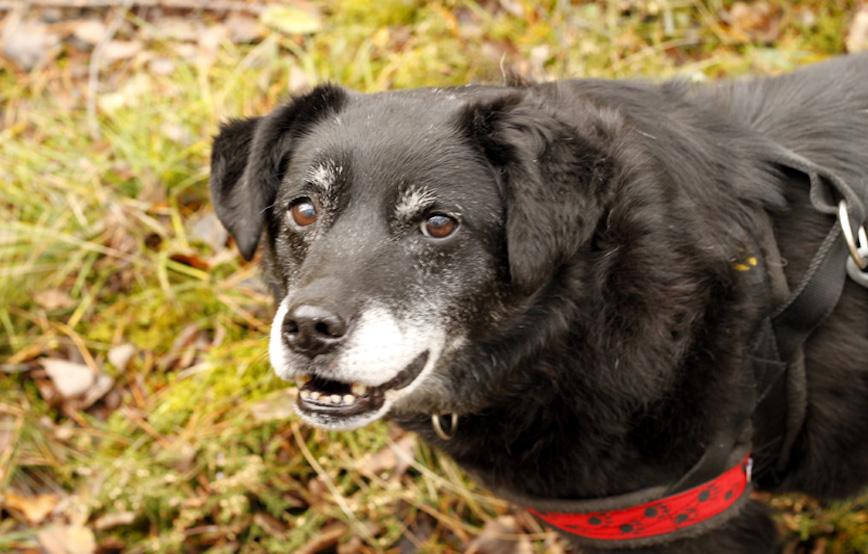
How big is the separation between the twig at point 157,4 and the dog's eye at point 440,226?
379 centimetres

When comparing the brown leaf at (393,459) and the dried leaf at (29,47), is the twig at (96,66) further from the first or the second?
the brown leaf at (393,459)

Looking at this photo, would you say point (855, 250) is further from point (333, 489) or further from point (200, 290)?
point (200, 290)

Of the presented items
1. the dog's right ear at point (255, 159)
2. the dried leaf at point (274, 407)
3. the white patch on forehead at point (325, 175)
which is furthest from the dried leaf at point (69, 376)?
the white patch on forehead at point (325, 175)

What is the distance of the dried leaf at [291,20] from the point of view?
5.09 metres

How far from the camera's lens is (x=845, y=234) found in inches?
82.7

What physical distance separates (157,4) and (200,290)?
2732mm

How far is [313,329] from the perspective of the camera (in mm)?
2010

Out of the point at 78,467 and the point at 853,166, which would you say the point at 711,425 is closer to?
the point at 853,166

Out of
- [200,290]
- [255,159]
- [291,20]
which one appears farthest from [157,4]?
[255,159]

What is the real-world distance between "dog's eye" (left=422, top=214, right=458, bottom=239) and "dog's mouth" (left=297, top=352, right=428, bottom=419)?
14.2 inches

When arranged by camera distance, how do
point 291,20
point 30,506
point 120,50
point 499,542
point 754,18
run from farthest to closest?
point 120,50 < point 291,20 < point 754,18 < point 30,506 < point 499,542

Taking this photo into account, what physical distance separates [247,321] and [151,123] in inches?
63.0

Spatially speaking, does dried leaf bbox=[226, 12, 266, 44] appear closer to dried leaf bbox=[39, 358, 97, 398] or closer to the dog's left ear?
dried leaf bbox=[39, 358, 97, 398]

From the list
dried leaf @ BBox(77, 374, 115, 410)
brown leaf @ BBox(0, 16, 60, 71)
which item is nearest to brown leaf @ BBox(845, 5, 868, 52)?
dried leaf @ BBox(77, 374, 115, 410)
